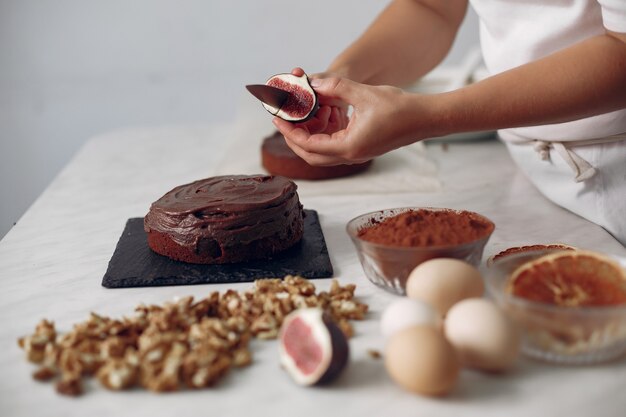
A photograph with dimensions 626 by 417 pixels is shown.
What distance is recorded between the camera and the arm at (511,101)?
1.40 m

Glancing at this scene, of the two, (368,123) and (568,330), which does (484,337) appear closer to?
(568,330)

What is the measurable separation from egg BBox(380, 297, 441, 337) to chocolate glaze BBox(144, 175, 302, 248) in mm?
459

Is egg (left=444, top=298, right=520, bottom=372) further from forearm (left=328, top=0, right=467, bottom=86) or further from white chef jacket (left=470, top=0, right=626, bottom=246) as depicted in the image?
forearm (left=328, top=0, right=467, bottom=86)

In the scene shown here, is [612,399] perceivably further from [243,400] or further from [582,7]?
[582,7]

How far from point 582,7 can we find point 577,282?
0.70 meters

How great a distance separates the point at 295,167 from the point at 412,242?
0.89 metres

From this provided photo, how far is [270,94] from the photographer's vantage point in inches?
63.4

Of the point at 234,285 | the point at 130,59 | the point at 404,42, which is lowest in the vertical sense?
the point at 130,59

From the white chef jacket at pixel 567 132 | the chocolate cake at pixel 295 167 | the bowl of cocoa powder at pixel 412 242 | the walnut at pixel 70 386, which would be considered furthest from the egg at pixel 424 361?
the chocolate cake at pixel 295 167

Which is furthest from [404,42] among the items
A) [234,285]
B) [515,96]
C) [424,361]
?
[424,361]

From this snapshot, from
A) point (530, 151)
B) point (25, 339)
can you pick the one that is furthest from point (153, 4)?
point (25, 339)

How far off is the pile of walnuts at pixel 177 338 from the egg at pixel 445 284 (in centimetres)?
13

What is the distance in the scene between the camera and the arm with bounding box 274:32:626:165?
1.40m

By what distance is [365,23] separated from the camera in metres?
3.59
